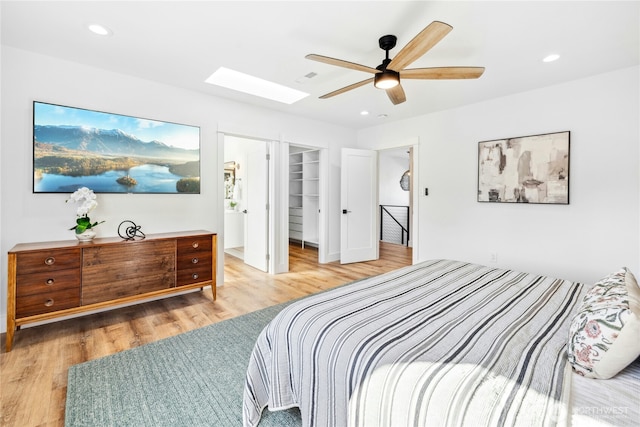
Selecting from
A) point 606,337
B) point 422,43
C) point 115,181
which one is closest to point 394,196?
point 422,43

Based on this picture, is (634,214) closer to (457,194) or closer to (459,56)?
(457,194)

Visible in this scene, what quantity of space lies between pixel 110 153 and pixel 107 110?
0.45 metres

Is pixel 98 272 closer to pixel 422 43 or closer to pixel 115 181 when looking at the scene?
pixel 115 181

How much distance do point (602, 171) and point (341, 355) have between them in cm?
362

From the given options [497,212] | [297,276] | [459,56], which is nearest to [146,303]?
[297,276]

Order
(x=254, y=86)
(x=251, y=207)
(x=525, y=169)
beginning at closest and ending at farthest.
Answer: (x=525, y=169), (x=254, y=86), (x=251, y=207)

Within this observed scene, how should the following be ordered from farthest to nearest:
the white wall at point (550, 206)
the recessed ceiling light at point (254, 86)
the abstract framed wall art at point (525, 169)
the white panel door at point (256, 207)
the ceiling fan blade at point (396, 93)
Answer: the white panel door at point (256, 207), the recessed ceiling light at point (254, 86), the abstract framed wall art at point (525, 169), the white wall at point (550, 206), the ceiling fan blade at point (396, 93)

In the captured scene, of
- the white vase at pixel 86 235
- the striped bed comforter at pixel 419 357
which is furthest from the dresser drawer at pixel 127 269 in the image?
the striped bed comforter at pixel 419 357

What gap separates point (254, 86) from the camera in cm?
375

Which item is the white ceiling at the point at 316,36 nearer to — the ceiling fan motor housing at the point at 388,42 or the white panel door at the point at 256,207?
the ceiling fan motor housing at the point at 388,42

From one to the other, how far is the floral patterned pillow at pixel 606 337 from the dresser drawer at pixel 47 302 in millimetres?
3360

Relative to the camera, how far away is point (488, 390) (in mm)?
865

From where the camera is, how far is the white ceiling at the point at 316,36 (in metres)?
1.98

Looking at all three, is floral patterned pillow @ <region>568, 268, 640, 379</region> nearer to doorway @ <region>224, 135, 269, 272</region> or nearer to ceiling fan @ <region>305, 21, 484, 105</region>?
ceiling fan @ <region>305, 21, 484, 105</region>
